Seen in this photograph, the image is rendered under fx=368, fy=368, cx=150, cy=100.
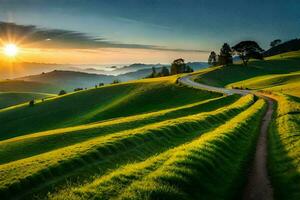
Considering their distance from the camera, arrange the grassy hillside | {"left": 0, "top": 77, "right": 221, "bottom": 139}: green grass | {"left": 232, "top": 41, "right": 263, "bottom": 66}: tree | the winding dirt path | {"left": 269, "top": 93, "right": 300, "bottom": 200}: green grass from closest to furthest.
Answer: the winding dirt path, {"left": 269, "top": 93, "right": 300, "bottom": 200}: green grass, {"left": 0, "top": 77, "right": 221, "bottom": 139}: green grass, the grassy hillside, {"left": 232, "top": 41, "right": 263, "bottom": 66}: tree

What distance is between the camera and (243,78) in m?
165

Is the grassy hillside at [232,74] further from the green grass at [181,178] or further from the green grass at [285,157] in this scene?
the green grass at [181,178]

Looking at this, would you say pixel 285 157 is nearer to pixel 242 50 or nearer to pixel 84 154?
pixel 84 154

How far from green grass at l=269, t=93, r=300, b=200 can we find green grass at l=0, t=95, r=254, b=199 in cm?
798

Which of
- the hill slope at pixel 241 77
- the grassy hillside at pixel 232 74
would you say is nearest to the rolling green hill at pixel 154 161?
the hill slope at pixel 241 77

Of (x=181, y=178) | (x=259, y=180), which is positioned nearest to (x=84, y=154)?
(x=181, y=178)

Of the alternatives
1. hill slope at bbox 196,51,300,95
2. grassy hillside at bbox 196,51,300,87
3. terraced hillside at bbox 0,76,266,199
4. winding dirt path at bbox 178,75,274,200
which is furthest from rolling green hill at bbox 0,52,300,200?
grassy hillside at bbox 196,51,300,87

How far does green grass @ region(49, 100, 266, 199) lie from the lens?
1822 cm

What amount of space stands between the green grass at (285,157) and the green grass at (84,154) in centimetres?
798

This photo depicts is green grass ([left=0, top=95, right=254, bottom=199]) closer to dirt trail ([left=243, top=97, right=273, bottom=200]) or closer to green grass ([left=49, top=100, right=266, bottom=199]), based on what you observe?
green grass ([left=49, top=100, right=266, bottom=199])

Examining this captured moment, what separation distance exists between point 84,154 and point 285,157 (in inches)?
593

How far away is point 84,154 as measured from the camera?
87.7 feet

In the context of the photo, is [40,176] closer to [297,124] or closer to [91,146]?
[91,146]

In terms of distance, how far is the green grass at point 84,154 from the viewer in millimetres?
22000
